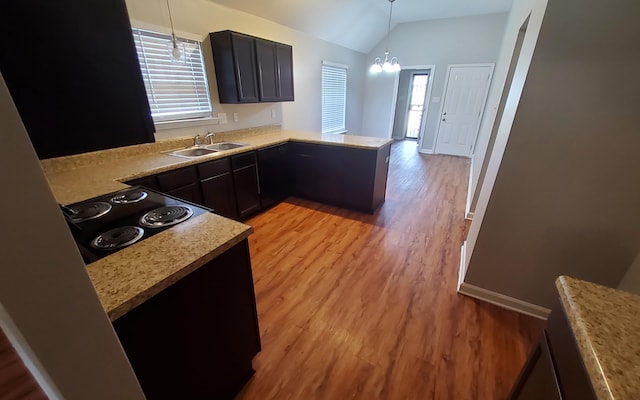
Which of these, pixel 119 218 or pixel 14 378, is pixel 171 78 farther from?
pixel 14 378

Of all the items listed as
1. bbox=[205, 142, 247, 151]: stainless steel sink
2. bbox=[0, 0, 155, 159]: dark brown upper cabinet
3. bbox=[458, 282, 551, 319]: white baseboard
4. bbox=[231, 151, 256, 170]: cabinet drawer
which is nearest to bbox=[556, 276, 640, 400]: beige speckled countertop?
bbox=[458, 282, 551, 319]: white baseboard

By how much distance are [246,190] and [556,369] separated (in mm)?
2699

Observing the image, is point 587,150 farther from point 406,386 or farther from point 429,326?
point 406,386

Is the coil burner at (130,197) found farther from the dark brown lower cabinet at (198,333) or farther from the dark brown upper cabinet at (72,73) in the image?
the dark brown lower cabinet at (198,333)

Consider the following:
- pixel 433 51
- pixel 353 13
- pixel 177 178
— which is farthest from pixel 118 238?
pixel 433 51

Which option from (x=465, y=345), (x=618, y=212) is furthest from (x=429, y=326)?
(x=618, y=212)

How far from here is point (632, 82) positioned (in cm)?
119

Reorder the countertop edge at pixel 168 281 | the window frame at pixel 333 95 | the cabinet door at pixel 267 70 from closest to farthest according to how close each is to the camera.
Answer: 1. the countertop edge at pixel 168 281
2. the cabinet door at pixel 267 70
3. the window frame at pixel 333 95

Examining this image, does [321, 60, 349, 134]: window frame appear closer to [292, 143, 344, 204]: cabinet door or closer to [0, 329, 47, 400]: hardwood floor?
[292, 143, 344, 204]: cabinet door

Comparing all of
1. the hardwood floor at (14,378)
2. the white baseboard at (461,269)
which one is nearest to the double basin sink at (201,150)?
the hardwood floor at (14,378)

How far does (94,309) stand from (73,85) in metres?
1.09

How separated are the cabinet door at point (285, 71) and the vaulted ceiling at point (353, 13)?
497mm

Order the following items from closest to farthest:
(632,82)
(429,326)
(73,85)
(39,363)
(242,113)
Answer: (39,363), (73,85), (632,82), (429,326), (242,113)

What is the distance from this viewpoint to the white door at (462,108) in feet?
17.3
